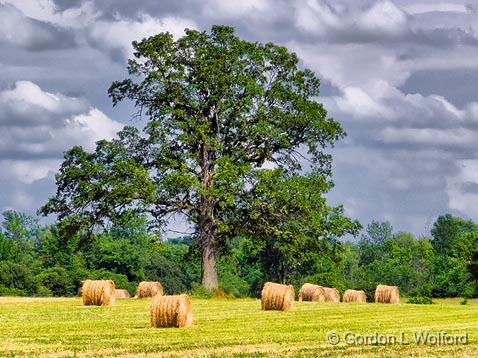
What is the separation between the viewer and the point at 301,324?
1224 inches

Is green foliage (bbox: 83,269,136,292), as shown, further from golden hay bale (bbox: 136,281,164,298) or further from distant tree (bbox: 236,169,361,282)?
golden hay bale (bbox: 136,281,164,298)

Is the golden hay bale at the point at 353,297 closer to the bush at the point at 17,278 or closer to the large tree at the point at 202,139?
the large tree at the point at 202,139

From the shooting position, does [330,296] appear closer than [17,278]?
Yes

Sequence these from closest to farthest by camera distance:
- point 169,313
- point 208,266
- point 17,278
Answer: point 169,313
point 208,266
point 17,278

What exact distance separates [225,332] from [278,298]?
1269 cm

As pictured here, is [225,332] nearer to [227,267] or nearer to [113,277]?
[113,277]

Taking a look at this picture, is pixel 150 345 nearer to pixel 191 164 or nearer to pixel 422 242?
pixel 191 164

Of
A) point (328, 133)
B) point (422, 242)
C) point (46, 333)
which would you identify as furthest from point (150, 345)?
point (422, 242)

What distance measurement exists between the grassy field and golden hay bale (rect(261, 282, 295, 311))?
0.62 meters

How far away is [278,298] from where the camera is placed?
4000 centimetres

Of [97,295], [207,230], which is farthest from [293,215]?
[97,295]

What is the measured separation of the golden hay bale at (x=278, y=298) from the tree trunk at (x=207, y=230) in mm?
18277

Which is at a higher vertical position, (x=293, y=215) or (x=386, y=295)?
(x=293, y=215)

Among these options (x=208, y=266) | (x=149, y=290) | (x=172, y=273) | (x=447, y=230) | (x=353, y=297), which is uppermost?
(x=447, y=230)
